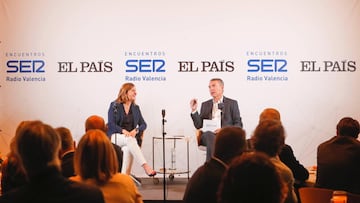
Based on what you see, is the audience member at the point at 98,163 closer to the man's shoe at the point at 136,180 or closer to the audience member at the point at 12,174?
the audience member at the point at 12,174

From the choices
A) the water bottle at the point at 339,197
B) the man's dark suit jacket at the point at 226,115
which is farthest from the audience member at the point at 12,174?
the man's dark suit jacket at the point at 226,115

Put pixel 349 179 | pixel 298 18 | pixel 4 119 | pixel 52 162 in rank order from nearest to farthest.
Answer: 1. pixel 52 162
2. pixel 349 179
3. pixel 298 18
4. pixel 4 119

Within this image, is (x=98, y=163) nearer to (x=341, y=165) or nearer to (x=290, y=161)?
(x=290, y=161)

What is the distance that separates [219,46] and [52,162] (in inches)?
240

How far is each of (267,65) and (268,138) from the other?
4.88 metres

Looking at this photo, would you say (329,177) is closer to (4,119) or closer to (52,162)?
(52,162)

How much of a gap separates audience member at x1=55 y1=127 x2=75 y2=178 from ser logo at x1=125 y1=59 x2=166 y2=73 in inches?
168

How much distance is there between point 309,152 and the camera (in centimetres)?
820

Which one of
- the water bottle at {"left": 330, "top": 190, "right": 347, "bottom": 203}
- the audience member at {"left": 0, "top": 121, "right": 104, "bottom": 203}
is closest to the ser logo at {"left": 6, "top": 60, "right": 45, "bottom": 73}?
the water bottle at {"left": 330, "top": 190, "right": 347, "bottom": 203}

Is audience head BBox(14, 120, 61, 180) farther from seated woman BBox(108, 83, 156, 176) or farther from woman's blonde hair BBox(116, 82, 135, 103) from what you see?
woman's blonde hair BBox(116, 82, 135, 103)

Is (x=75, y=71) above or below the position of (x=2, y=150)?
above

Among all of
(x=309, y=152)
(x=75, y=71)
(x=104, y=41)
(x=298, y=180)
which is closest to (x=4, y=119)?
(x=75, y=71)

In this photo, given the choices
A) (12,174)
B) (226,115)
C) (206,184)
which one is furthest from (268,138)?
(226,115)

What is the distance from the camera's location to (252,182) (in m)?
1.97
